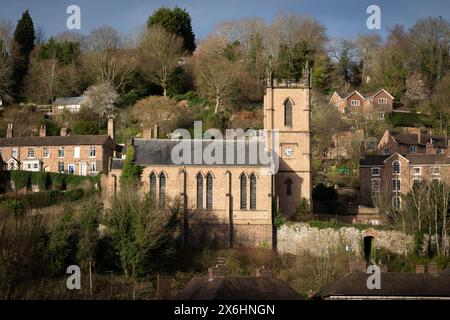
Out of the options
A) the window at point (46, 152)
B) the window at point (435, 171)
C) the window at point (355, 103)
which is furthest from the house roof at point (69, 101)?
the window at point (435, 171)

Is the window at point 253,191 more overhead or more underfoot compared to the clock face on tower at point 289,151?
more underfoot

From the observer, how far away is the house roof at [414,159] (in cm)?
6275

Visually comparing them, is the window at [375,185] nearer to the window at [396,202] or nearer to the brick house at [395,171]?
the brick house at [395,171]

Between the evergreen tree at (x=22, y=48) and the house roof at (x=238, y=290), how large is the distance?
51.3m

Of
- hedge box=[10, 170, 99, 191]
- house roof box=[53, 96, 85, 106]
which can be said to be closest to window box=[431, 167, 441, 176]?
hedge box=[10, 170, 99, 191]

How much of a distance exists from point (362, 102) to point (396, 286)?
155 feet

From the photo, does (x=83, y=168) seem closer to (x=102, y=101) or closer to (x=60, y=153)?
(x=60, y=153)

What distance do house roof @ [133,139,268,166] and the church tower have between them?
165cm

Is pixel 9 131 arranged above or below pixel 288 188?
above

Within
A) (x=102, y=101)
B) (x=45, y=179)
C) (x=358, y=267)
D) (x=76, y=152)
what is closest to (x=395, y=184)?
(x=76, y=152)

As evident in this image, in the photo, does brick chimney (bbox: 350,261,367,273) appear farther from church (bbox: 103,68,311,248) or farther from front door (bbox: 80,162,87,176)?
front door (bbox: 80,162,87,176)

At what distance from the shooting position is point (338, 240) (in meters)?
50.6

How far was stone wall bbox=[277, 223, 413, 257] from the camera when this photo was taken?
5050 cm
